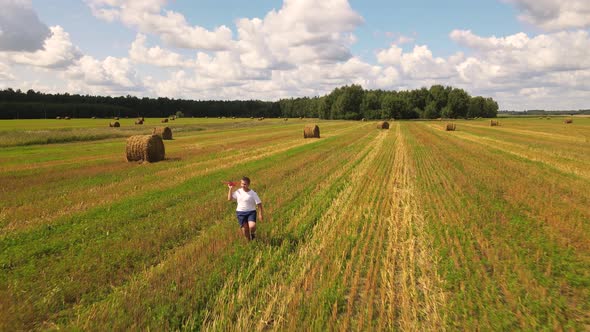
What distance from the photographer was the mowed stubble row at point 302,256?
5.55 meters

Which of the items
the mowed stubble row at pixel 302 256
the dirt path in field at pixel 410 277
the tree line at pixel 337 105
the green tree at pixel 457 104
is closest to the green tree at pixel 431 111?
the tree line at pixel 337 105

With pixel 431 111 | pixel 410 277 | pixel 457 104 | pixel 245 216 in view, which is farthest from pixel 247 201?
pixel 457 104

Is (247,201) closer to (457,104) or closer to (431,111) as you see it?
(431,111)

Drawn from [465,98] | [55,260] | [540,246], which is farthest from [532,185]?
[465,98]

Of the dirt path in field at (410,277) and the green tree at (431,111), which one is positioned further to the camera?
→ the green tree at (431,111)

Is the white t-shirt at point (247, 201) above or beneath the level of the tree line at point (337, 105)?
beneath

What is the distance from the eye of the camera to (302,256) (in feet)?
25.4

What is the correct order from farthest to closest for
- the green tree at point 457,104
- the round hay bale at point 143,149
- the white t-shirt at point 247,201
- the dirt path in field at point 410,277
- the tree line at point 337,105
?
the green tree at point 457,104
the tree line at point 337,105
the round hay bale at point 143,149
the white t-shirt at point 247,201
the dirt path in field at point 410,277

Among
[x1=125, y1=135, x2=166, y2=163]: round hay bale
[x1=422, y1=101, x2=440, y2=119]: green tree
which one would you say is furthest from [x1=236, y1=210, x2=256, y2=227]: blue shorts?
[x1=422, y1=101, x2=440, y2=119]: green tree

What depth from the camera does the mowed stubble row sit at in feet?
18.2

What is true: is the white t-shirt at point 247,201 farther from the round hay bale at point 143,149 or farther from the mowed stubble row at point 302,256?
the round hay bale at point 143,149

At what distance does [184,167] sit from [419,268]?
52.7 ft

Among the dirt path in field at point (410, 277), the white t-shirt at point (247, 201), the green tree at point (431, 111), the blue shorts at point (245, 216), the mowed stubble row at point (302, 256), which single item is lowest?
the dirt path in field at point (410, 277)

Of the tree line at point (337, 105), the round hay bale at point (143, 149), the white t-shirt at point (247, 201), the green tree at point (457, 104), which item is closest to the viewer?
the white t-shirt at point (247, 201)
